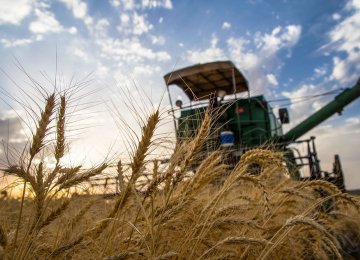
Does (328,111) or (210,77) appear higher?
(210,77)

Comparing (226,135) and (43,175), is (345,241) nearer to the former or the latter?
(43,175)

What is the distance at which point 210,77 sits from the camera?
11203 mm

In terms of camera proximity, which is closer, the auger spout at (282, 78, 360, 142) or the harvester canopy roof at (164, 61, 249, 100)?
the harvester canopy roof at (164, 61, 249, 100)

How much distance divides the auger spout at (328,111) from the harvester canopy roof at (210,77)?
2.20 m

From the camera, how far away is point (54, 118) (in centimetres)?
152

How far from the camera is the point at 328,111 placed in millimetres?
11531

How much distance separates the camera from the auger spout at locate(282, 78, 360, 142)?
1144 centimetres

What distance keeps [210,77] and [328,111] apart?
402 cm

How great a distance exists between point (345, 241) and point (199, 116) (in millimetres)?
2680

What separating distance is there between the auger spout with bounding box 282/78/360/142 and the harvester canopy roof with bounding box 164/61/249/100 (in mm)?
2199

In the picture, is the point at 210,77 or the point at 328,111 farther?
the point at 328,111

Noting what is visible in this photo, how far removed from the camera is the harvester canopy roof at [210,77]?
33.4 feet

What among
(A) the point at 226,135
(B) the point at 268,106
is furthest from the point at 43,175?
(B) the point at 268,106

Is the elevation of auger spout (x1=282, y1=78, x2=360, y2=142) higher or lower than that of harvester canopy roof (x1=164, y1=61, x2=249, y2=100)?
lower
